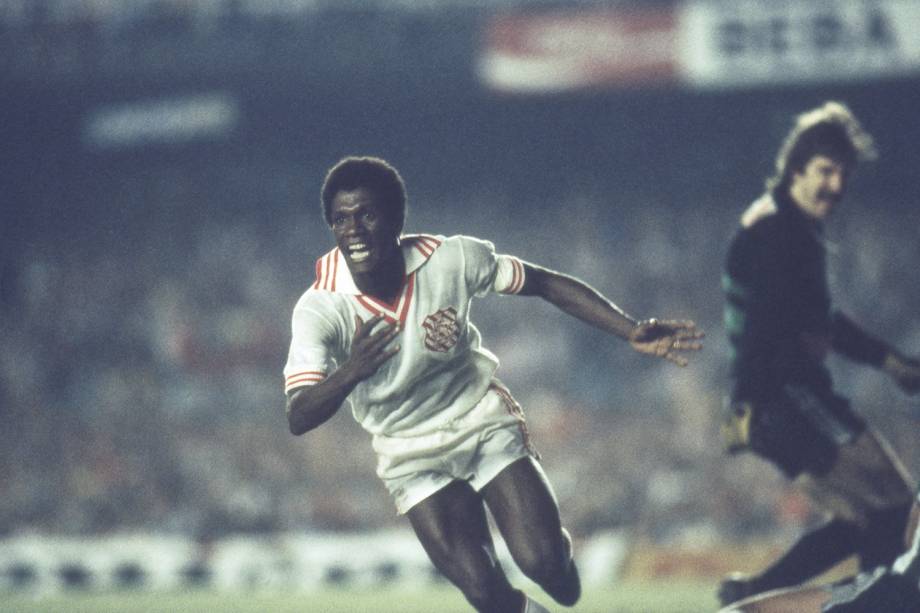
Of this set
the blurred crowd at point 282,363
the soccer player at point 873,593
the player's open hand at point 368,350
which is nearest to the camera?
the soccer player at point 873,593

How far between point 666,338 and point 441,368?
0.91 m

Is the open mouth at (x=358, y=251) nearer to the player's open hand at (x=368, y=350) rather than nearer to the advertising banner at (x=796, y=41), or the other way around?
the player's open hand at (x=368, y=350)

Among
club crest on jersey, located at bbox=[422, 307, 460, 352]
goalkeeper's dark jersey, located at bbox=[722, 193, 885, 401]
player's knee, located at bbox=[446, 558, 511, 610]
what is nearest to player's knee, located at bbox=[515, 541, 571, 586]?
player's knee, located at bbox=[446, 558, 511, 610]

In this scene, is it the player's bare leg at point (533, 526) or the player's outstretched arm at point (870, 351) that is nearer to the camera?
the player's bare leg at point (533, 526)

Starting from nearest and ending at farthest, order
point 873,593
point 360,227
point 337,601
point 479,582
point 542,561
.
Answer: point 873,593
point 360,227
point 479,582
point 542,561
point 337,601

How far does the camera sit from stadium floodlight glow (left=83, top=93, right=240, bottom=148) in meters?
18.1

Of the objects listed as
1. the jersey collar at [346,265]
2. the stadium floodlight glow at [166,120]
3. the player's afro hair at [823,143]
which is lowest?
the jersey collar at [346,265]

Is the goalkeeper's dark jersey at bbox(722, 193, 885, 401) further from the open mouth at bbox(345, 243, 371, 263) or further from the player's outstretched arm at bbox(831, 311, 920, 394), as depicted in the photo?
the open mouth at bbox(345, 243, 371, 263)

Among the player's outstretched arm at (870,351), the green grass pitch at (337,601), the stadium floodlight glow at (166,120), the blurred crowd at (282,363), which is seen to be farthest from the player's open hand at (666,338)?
the stadium floodlight glow at (166,120)

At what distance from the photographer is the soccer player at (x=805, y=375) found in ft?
18.8

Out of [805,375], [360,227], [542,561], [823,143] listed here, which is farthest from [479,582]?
[823,143]

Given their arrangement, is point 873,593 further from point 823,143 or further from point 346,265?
point 823,143

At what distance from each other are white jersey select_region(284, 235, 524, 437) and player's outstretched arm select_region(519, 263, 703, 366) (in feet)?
0.37

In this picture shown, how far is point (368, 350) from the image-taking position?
15.2 ft
